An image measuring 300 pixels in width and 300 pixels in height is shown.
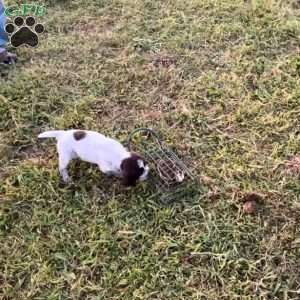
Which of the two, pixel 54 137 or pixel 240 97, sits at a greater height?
pixel 240 97

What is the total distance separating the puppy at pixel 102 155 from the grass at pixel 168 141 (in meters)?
0.11

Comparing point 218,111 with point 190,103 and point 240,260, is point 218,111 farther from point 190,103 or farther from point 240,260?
point 240,260

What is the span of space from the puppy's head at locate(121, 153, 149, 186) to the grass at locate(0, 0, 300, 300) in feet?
0.34

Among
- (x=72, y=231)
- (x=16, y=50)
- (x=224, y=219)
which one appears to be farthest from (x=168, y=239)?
(x=16, y=50)

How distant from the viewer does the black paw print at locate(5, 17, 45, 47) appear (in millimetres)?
3684

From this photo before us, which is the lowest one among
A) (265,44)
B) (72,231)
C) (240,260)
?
(72,231)

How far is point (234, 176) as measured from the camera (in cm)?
273

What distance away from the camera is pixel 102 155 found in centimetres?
260

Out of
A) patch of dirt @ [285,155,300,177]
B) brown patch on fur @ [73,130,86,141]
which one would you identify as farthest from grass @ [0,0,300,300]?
brown patch on fur @ [73,130,86,141]

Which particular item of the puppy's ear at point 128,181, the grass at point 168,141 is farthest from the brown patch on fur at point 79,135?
the puppy's ear at point 128,181

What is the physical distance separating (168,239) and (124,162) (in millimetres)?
437

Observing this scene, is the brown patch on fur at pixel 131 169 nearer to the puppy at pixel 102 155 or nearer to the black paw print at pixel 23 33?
the puppy at pixel 102 155

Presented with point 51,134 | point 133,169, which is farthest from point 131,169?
point 51,134

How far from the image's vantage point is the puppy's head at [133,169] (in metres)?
2.54
